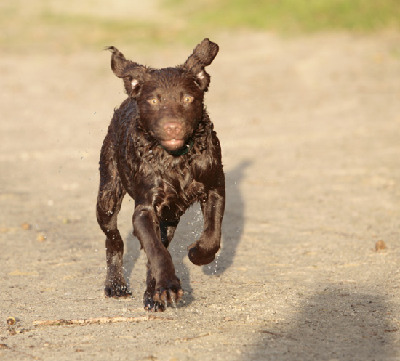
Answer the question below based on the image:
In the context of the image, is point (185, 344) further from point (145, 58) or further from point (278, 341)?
point (145, 58)

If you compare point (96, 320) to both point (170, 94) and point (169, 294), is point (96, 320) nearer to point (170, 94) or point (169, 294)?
point (169, 294)

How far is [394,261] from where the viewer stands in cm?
770

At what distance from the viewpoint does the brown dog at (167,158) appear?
606 cm

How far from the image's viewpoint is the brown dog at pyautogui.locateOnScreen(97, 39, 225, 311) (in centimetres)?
606

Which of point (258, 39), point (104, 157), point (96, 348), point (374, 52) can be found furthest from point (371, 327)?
point (258, 39)

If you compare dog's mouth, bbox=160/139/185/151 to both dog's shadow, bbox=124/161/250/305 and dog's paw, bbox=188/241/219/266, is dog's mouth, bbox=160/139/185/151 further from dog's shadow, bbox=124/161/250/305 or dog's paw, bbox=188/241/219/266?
dog's shadow, bbox=124/161/250/305

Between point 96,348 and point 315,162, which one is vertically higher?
point 315,162

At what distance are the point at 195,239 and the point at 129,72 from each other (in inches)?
108

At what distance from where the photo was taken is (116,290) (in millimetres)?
6824

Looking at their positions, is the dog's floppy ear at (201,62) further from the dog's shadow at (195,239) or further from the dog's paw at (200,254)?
the dog's shadow at (195,239)

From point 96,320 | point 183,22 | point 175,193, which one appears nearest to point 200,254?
point 175,193

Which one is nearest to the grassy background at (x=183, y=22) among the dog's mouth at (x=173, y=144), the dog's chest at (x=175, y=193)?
the dog's chest at (x=175, y=193)

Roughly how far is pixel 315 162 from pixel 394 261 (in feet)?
16.2

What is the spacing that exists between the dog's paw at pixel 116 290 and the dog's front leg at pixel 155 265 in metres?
0.36
